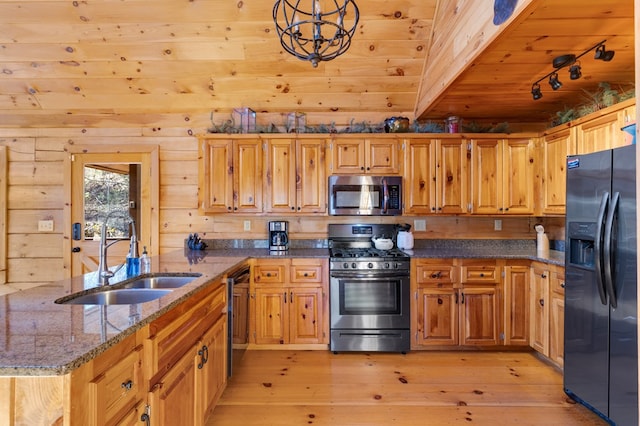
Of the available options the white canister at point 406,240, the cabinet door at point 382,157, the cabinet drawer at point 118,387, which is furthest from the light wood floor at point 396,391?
the cabinet door at point 382,157

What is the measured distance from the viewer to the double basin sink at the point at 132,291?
1.74 meters

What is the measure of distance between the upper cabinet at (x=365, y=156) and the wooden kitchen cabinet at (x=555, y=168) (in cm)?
143

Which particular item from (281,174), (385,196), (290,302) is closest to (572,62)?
(385,196)

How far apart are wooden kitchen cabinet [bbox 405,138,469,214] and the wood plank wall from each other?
36 cm

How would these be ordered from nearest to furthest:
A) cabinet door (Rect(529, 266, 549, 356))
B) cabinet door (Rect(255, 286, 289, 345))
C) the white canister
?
cabinet door (Rect(529, 266, 549, 356))
cabinet door (Rect(255, 286, 289, 345))
the white canister

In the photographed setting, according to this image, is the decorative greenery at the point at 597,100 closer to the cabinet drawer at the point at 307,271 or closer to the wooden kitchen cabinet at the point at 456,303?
the wooden kitchen cabinet at the point at 456,303

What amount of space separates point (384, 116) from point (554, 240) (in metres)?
2.29

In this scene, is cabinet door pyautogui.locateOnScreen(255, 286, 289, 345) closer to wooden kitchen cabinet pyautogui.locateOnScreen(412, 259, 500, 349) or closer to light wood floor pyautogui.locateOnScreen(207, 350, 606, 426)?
light wood floor pyautogui.locateOnScreen(207, 350, 606, 426)

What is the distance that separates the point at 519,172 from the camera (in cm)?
349

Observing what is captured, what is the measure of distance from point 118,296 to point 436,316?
2611 mm

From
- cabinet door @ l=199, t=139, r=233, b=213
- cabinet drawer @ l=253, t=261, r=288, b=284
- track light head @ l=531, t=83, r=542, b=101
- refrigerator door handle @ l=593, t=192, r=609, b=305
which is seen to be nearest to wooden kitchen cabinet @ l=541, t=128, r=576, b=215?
track light head @ l=531, t=83, r=542, b=101

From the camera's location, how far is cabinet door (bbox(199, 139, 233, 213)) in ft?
11.5

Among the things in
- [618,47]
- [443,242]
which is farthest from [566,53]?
[443,242]

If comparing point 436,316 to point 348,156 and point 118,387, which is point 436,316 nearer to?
point 348,156
